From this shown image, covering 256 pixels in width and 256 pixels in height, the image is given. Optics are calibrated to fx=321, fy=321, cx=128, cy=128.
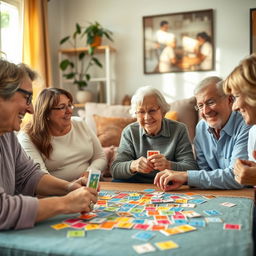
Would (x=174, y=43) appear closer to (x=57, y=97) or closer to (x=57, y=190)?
(x=57, y=97)

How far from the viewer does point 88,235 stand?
1.06m

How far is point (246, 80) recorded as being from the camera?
4.43 ft

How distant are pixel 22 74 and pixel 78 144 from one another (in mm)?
1051

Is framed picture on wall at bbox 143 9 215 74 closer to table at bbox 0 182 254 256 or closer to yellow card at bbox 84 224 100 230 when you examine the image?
table at bbox 0 182 254 256

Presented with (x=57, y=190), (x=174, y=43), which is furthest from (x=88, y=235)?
(x=174, y=43)

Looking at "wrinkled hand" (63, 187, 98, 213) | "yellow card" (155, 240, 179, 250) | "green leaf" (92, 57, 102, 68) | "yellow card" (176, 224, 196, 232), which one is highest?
"green leaf" (92, 57, 102, 68)

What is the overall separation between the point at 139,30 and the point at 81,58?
0.96m

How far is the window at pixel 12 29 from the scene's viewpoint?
3.96 metres

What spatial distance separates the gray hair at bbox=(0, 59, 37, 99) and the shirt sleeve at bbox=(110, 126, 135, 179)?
920mm

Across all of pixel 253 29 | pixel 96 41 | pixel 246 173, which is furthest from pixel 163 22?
pixel 246 173

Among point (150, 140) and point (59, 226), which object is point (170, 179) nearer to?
point (150, 140)

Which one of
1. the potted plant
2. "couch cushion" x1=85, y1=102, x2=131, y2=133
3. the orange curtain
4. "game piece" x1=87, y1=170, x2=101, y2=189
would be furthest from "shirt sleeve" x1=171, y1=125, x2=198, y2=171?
the potted plant

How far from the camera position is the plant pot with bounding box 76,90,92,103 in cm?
470

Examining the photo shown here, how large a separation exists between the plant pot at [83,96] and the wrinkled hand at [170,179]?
320 cm
